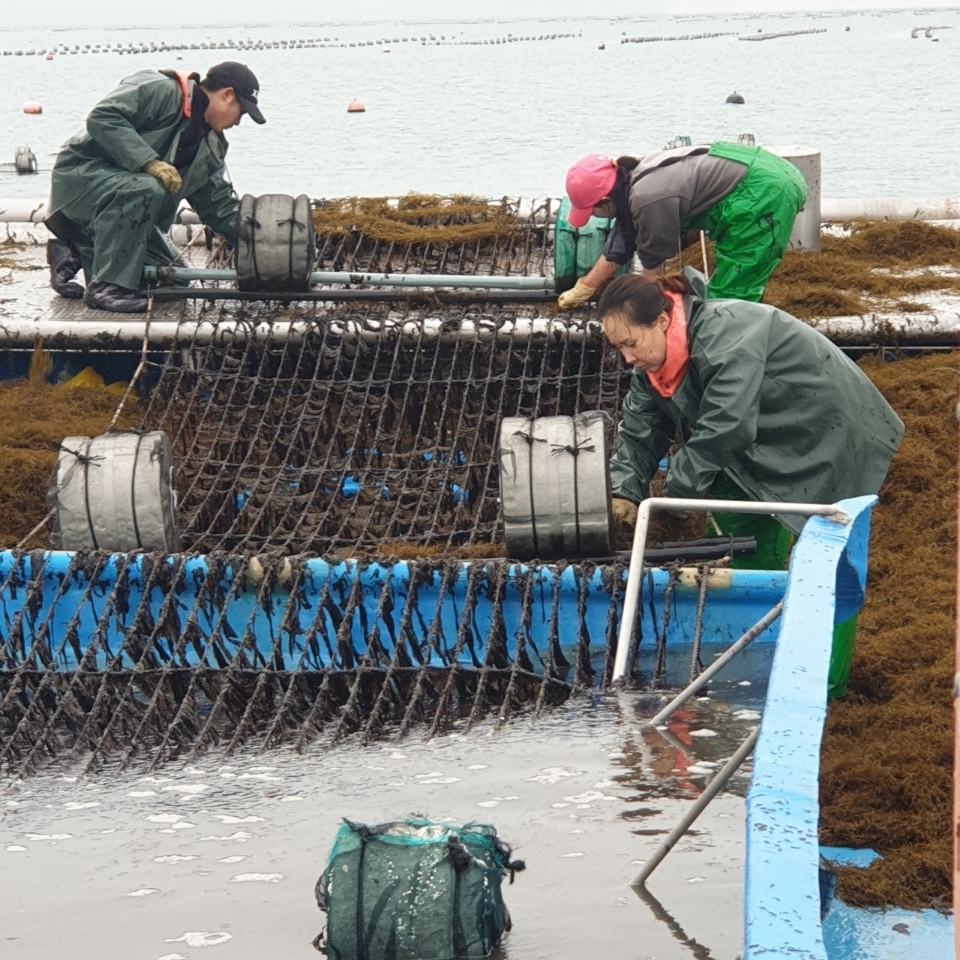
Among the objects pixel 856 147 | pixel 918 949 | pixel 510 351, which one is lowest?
pixel 918 949

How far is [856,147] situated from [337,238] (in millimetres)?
15010

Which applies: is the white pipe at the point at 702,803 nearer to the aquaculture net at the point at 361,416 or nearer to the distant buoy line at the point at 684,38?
the aquaculture net at the point at 361,416

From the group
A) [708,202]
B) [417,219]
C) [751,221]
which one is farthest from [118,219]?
[751,221]

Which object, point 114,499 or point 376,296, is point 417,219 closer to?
point 376,296

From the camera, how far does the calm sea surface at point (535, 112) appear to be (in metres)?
18.9

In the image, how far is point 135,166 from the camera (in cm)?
700

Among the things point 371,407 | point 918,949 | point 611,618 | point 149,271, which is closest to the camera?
point 918,949

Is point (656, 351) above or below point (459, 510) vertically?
above

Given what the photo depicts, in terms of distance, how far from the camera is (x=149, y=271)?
24.0ft

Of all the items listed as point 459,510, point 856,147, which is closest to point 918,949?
point 459,510

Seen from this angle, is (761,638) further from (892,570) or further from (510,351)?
(510,351)

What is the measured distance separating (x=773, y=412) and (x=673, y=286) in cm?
49

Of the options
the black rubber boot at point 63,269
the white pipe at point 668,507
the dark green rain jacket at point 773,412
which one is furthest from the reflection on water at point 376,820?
the black rubber boot at point 63,269

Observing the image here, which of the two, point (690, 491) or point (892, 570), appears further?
point (892, 570)
